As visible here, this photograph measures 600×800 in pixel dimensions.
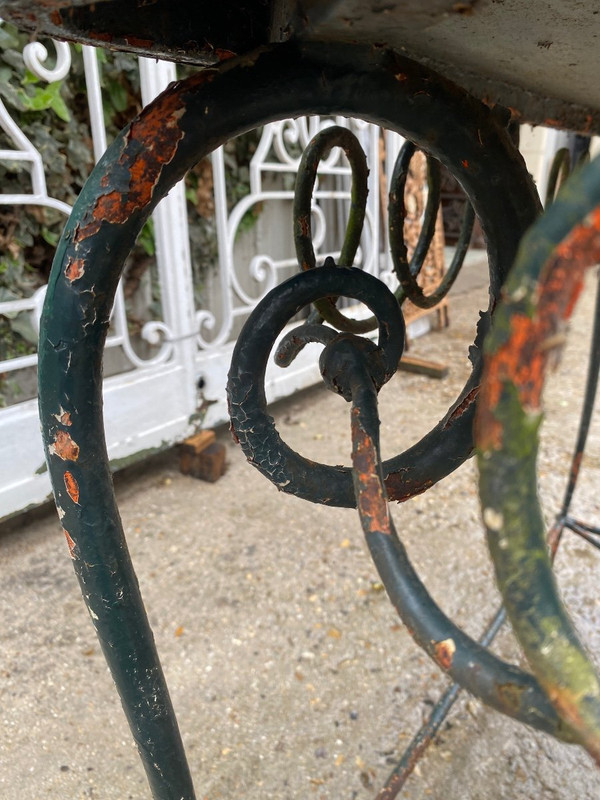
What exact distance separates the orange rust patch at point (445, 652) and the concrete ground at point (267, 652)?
897 millimetres

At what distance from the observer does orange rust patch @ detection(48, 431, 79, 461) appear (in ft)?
1.43

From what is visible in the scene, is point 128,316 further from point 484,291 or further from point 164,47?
point 484,291

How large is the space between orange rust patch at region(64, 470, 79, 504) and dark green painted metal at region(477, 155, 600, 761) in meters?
0.29

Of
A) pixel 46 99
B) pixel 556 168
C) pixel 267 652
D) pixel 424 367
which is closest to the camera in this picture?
pixel 556 168

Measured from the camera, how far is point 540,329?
0.25 meters

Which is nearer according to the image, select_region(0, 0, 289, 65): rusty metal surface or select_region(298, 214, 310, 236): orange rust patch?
select_region(0, 0, 289, 65): rusty metal surface

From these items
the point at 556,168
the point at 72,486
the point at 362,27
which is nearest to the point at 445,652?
the point at 72,486

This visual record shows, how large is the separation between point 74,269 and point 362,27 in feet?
0.79

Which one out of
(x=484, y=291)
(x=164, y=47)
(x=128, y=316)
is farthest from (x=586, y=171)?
(x=484, y=291)

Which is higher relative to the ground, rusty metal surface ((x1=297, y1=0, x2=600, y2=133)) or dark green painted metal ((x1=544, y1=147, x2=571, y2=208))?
rusty metal surface ((x1=297, y1=0, x2=600, y2=133))

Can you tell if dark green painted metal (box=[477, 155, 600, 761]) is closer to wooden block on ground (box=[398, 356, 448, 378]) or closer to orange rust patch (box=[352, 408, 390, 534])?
orange rust patch (box=[352, 408, 390, 534])

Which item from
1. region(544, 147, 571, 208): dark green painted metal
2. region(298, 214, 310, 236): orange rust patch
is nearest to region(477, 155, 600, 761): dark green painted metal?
region(298, 214, 310, 236): orange rust patch

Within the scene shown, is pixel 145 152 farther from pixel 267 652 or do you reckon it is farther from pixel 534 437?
pixel 267 652

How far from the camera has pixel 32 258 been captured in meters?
1.72
